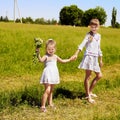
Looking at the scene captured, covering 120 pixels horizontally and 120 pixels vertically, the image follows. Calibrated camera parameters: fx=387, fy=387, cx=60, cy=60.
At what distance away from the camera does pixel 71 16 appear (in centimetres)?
12362

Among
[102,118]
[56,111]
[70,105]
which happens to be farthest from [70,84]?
[102,118]

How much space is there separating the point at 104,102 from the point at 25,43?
11513 millimetres

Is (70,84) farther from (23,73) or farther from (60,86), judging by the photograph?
(23,73)

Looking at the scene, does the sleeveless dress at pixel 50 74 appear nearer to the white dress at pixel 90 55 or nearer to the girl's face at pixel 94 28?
the white dress at pixel 90 55

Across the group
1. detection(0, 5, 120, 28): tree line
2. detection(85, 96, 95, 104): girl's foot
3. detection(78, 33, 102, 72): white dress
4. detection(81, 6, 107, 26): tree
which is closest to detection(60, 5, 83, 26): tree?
detection(0, 5, 120, 28): tree line

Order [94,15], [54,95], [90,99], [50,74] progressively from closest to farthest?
[50,74]
[90,99]
[54,95]
[94,15]

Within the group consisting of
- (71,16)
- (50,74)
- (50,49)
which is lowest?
(71,16)

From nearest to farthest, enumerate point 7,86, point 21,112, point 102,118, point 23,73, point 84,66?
1. point 102,118
2. point 21,112
3. point 84,66
4. point 7,86
5. point 23,73

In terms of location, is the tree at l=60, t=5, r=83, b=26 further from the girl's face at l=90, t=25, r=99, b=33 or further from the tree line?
the girl's face at l=90, t=25, r=99, b=33

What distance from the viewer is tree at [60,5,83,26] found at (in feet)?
405

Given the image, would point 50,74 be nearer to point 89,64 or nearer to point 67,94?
point 89,64

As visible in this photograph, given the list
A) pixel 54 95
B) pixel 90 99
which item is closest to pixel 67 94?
pixel 54 95

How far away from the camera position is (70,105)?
8422 mm

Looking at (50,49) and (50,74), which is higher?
(50,49)
